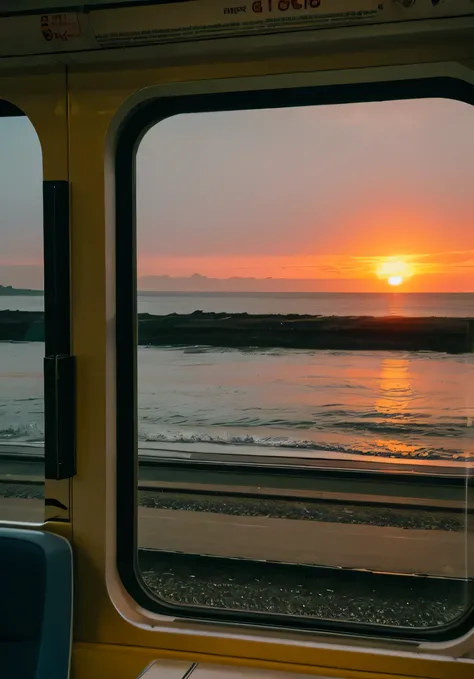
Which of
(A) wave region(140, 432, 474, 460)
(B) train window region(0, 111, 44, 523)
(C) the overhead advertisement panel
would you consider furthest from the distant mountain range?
(A) wave region(140, 432, 474, 460)

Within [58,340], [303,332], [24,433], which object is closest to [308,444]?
[303,332]

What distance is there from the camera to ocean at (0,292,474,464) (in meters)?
2.21

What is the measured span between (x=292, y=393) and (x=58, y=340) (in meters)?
1.52

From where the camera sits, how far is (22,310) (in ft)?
7.38

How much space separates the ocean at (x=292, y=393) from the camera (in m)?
2.21

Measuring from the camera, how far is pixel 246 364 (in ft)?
10.2

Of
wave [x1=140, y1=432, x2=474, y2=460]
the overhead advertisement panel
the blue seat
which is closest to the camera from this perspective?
the overhead advertisement panel

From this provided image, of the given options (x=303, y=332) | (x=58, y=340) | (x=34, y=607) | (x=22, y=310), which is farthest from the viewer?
(x=303, y=332)

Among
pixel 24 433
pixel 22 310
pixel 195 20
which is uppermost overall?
pixel 195 20

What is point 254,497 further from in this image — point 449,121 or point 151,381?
point 449,121

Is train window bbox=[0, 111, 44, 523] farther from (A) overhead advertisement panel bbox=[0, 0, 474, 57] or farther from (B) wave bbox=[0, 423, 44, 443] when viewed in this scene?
(A) overhead advertisement panel bbox=[0, 0, 474, 57]

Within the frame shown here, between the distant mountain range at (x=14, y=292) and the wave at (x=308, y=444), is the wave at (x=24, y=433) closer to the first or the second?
the distant mountain range at (x=14, y=292)

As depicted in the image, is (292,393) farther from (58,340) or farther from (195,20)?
(195,20)

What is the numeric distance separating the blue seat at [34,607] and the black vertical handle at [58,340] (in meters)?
0.24
